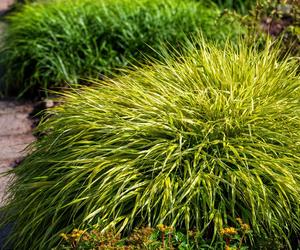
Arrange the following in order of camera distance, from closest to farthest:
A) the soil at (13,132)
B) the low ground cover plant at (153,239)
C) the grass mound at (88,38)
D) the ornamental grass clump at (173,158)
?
1. the low ground cover plant at (153,239)
2. the ornamental grass clump at (173,158)
3. the soil at (13,132)
4. the grass mound at (88,38)

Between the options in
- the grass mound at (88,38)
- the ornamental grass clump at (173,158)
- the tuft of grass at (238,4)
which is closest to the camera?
the ornamental grass clump at (173,158)

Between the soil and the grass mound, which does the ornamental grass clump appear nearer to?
the soil

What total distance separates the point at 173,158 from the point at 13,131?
2738mm

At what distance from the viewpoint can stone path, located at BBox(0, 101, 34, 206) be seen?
5320mm

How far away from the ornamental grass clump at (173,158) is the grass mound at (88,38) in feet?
7.34

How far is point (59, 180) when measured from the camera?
3.52 metres

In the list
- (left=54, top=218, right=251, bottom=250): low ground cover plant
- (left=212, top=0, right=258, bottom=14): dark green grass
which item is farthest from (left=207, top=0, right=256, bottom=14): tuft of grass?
(left=54, top=218, right=251, bottom=250): low ground cover plant

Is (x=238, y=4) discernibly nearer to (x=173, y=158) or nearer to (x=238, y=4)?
(x=238, y=4)

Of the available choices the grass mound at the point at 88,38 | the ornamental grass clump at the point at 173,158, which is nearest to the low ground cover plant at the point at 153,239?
the ornamental grass clump at the point at 173,158

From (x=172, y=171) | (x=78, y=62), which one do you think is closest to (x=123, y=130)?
(x=172, y=171)

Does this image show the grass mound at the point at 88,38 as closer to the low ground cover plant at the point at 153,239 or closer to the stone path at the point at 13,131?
the stone path at the point at 13,131

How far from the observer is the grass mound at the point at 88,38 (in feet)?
20.7

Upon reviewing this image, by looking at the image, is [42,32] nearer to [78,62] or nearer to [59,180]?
[78,62]

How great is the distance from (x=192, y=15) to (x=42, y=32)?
1.33 meters
